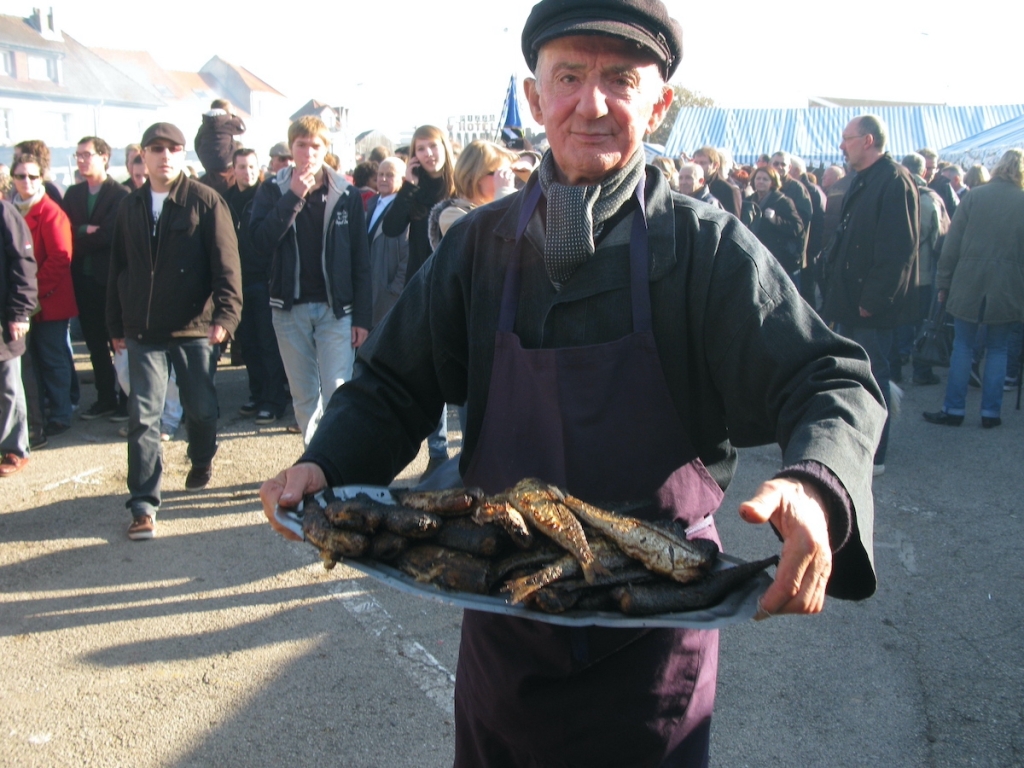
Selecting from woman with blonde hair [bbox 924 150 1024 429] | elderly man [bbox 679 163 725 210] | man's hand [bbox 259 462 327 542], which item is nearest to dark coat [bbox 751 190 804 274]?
elderly man [bbox 679 163 725 210]

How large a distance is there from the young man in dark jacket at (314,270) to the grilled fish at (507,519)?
4.00m

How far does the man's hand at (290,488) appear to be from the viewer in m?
1.66

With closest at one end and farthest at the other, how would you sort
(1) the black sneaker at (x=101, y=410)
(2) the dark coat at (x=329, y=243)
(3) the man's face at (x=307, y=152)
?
(3) the man's face at (x=307, y=152), (2) the dark coat at (x=329, y=243), (1) the black sneaker at (x=101, y=410)

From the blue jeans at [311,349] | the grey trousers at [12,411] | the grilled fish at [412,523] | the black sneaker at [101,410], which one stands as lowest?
the black sneaker at [101,410]

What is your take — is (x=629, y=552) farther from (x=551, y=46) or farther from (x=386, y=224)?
(x=386, y=224)

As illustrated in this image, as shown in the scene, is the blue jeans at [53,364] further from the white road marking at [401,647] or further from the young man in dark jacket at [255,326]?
the white road marking at [401,647]

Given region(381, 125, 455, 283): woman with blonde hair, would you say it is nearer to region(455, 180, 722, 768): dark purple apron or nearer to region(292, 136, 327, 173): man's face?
region(292, 136, 327, 173): man's face

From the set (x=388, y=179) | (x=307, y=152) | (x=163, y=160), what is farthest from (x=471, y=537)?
(x=388, y=179)

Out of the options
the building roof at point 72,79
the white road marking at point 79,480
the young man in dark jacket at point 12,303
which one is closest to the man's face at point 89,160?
the young man in dark jacket at point 12,303

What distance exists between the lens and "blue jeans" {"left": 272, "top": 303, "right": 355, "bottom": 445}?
18.0ft

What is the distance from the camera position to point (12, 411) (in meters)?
5.81

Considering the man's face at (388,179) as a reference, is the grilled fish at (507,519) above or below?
below

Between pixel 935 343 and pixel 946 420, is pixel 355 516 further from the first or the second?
pixel 935 343

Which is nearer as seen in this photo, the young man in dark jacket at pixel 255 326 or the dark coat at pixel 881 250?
the dark coat at pixel 881 250
